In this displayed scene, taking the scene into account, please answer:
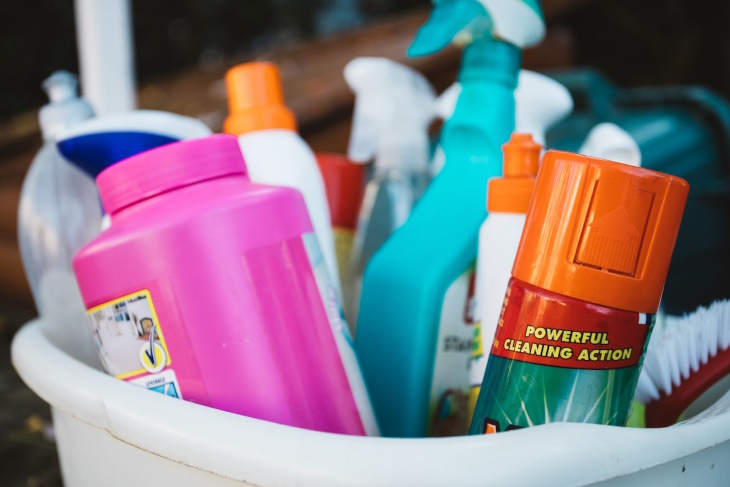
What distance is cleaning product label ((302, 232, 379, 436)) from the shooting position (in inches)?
12.5

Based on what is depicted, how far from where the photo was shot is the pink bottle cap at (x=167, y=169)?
0.30 m

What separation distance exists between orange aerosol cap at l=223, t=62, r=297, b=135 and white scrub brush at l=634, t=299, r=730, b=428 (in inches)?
10.1

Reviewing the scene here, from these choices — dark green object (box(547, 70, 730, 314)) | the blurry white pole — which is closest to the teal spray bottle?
dark green object (box(547, 70, 730, 314))

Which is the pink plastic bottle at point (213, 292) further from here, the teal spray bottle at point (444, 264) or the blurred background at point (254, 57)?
the blurred background at point (254, 57)

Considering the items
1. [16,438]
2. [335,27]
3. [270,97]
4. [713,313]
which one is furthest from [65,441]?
[335,27]

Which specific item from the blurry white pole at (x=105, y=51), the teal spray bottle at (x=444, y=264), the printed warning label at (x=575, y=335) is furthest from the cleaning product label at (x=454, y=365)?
the blurry white pole at (x=105, y=51)

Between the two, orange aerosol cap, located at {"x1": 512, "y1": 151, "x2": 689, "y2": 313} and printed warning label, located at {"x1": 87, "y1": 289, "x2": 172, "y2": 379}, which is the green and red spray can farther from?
printed warning label, located at {"x1": 87, "y1": 289, "x2": 172, "y2": 379}

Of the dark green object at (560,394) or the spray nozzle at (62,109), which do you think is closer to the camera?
the dark green object at (560,394)

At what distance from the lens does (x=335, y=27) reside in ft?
10.1

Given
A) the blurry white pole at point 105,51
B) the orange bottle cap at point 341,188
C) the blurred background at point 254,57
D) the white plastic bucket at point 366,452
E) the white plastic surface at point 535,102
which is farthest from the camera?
the blurred background at point 254,57

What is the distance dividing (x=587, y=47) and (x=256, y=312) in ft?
4.66

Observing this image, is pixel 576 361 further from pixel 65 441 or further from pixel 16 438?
pixel 16 438

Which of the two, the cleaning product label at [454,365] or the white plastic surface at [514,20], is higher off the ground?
the white plastic surface at [514,20]

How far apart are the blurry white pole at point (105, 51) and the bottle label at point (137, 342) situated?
0.51 m
